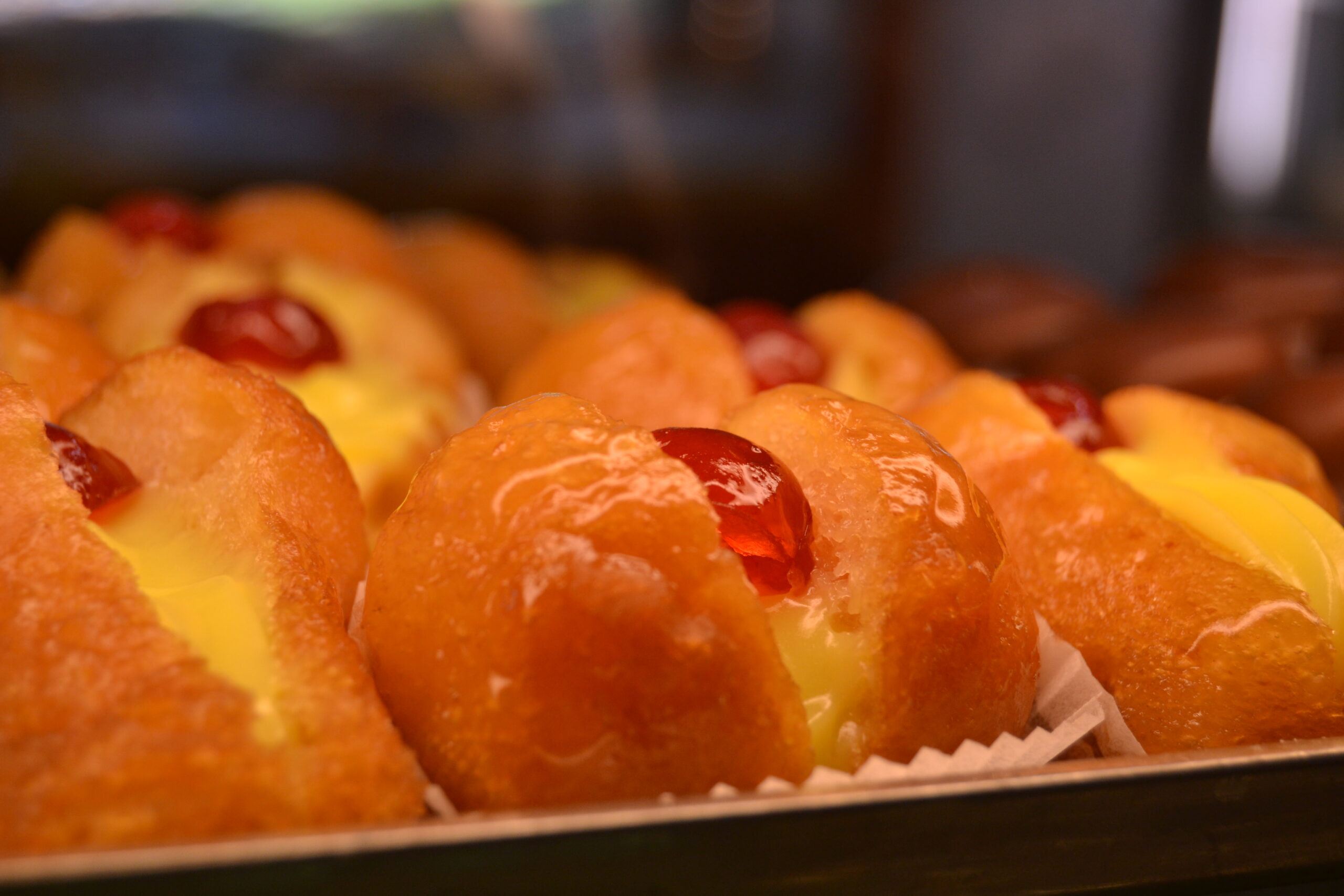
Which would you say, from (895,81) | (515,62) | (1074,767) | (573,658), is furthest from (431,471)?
(895,81)

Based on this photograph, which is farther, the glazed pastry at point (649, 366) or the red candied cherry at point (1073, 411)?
the glazed pastry at point (649, 366)

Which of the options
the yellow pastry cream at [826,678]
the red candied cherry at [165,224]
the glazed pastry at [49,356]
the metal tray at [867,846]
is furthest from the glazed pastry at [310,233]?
the metal tray at [867,846]

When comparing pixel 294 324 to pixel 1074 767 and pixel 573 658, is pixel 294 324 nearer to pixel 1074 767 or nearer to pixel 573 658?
pixel 573 658

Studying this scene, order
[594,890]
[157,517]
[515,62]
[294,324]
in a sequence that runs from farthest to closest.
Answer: [515,62] → [294,324] → [157,517] → [594,890]

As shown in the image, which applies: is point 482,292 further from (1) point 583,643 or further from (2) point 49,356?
(1) point 583,643

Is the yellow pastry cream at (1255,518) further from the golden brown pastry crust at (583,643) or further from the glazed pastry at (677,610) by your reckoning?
the golden brown pastry crust at (583,643)

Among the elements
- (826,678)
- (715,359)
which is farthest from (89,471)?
(715,359)
